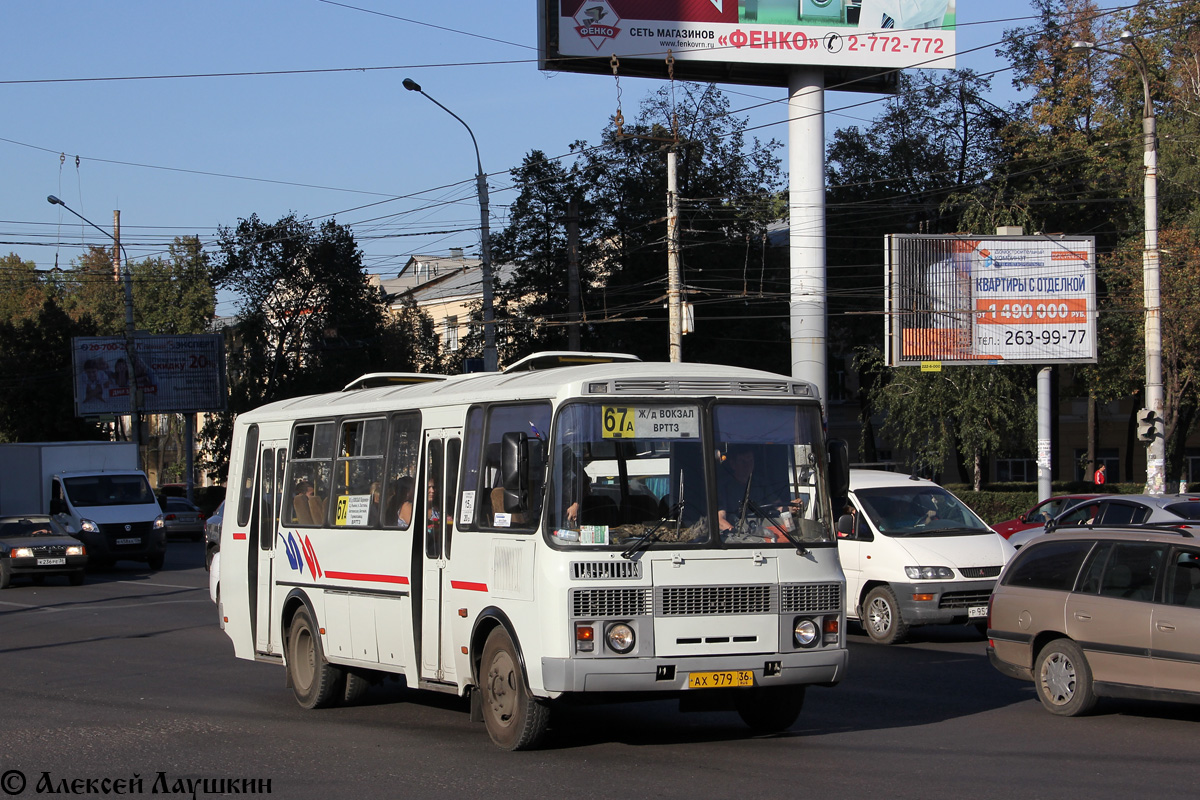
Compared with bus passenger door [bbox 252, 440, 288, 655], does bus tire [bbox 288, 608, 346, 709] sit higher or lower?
lower

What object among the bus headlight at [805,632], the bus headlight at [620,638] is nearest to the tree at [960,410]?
the bus headlight at [805,632]

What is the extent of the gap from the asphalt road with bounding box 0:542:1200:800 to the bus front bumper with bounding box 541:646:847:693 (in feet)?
1.62

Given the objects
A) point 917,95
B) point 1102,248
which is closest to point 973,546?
point 1102,248

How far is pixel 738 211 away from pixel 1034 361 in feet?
61.4

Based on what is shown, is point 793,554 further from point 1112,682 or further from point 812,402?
point 1112,682

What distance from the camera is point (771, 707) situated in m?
9.54

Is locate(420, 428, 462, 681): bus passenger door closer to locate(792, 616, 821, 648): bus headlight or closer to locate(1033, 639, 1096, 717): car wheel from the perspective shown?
locate(792, 616, 821, 648): bus headlight

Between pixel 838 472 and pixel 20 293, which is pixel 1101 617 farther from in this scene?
pixel 20 293

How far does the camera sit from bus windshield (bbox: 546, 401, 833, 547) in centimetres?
854

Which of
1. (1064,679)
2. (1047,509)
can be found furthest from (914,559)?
(1047,509)

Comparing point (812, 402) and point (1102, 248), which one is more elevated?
point (1102, 248)

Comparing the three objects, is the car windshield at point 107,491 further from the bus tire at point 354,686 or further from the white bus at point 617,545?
the white bus at point 617,545

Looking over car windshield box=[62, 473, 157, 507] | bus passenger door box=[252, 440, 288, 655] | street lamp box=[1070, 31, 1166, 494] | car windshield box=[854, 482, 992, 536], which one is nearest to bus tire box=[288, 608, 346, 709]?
bus passenger door box=[252, 440, 288, 655]

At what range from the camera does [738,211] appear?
161 feet
